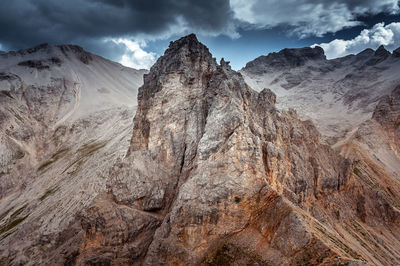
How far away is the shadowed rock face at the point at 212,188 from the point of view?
78.4 feet

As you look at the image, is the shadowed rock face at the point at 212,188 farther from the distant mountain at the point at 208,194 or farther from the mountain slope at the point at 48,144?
the mountain slope at the point at 48,144

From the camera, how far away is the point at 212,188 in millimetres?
26750

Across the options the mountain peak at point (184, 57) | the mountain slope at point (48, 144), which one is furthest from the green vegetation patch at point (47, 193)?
the mountain peak at point (184, 57)

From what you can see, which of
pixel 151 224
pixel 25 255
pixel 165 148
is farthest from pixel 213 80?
pixel 25 255

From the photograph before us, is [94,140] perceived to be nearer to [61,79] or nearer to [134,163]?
[61,79]

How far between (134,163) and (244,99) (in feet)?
72.8

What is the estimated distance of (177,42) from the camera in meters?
50.1

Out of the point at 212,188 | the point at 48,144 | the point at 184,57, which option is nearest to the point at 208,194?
the point at 212,188

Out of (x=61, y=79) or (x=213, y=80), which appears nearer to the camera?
(x=213, y=80)

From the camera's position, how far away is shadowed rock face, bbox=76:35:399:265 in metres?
23.9

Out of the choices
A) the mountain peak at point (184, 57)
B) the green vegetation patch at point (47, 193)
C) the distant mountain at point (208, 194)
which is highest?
the mountain peak at point (184, 57)

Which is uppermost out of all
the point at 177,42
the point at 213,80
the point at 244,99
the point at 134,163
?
the point at 177,42

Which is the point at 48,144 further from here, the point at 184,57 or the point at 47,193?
the point at 184,57

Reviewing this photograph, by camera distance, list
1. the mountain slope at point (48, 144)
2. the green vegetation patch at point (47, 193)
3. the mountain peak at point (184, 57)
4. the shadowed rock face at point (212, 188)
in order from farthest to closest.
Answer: the green vegetation patch at point (47, 193), the mountain slope at point (48, 144), the mountain peak at point (184, 57), the shadowed rock face at point (212, 188)
